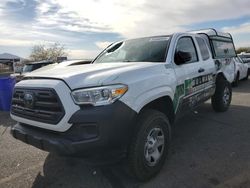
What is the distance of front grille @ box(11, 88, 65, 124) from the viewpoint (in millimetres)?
2947

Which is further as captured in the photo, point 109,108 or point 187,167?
point 187,167

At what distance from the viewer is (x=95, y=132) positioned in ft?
9.33

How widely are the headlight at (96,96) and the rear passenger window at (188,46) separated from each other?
199 centimetres

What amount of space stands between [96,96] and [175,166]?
1.71 m

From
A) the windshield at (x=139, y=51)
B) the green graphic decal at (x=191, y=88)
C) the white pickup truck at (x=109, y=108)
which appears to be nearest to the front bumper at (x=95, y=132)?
the white pickup truck at (x=109, y=108)

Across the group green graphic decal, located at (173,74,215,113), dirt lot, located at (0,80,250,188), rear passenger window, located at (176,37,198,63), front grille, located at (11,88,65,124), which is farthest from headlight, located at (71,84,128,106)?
rear passenger window, located at (176,37,198,63)

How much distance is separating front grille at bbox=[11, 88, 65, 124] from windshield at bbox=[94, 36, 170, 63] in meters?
1.72

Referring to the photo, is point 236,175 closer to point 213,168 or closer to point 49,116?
point 213,168

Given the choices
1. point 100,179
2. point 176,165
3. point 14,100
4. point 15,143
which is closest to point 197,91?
point 176,165

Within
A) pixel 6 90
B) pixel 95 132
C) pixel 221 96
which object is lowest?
pixel 221 96

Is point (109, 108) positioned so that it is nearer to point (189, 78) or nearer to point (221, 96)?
point (189, 78)

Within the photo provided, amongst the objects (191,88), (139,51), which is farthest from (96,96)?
(191,88)

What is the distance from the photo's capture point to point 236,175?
136 inches

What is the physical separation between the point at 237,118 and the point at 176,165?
3167mm
